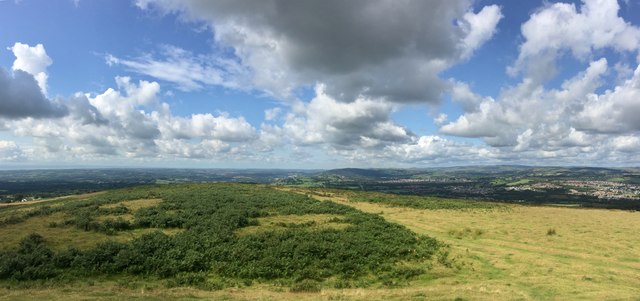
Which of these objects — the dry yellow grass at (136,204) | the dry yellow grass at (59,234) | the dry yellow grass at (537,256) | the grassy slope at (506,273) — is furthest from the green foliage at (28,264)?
the dry yellow grass at (537,256)

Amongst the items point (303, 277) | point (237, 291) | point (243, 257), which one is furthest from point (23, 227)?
point (303, 277)

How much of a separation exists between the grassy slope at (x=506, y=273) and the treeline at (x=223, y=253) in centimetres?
199

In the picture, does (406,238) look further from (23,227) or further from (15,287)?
(23,227)

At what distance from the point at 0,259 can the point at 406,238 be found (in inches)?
1144

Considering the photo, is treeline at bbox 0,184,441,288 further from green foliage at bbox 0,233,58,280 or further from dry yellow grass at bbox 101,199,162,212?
dry yellow grass at bbox 101,199,162,212

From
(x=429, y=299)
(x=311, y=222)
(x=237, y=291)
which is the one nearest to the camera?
(x=429, y=299)

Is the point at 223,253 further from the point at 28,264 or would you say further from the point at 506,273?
the point at 506,273

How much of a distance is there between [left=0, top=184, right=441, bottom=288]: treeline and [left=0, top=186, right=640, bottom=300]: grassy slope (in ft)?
6.52

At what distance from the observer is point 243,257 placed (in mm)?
26000

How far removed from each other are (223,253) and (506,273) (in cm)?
1932

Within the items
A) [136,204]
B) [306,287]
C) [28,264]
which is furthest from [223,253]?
[136,204]

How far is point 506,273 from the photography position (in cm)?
2520

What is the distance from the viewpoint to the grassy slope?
19.6m

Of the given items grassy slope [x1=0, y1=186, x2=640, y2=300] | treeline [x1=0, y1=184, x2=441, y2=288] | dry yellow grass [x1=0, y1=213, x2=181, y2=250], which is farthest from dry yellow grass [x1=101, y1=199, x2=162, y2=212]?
grassy slope [x1=0, y1=186, x2=640, y2=300]
